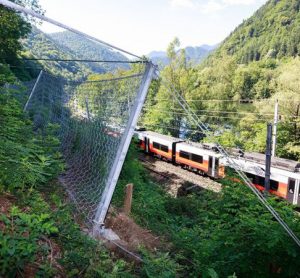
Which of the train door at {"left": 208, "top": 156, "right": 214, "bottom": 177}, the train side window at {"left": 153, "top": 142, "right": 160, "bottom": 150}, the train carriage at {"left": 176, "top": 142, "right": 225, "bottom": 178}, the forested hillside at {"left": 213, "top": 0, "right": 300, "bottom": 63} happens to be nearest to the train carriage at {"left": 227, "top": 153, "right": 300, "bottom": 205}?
the train carriage at {"left": 176, "top": 142, "right": 225, "bottom": 178}

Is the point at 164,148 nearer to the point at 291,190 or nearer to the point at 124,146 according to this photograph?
the point at 291,190

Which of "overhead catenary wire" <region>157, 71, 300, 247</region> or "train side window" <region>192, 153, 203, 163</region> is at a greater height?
"overhead catenary wire" <region>157, 71, 300, 247</region>

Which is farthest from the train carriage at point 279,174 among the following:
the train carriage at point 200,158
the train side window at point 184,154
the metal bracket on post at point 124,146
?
the metal bracket on post at point 124,146

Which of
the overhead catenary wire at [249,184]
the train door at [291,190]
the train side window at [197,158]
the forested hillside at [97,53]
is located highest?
the forested hillside at [97,53]

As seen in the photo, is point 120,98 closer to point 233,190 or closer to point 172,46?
point 233,190

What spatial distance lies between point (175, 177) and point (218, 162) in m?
2.46

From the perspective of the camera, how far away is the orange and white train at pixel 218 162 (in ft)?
40.3

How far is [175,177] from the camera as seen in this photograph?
16469 millimetres

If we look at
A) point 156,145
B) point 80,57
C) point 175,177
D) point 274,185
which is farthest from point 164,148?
point 80,57

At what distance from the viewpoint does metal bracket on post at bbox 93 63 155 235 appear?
104 inches

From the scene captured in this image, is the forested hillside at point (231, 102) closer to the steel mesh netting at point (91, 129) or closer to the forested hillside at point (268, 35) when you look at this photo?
the steel mesh netting at point (91, 129)

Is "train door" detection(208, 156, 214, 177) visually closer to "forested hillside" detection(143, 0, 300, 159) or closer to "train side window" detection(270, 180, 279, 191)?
"forested hillside" detection(143, 0, 300, 159)

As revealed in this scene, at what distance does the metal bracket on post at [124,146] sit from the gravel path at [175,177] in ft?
34.3

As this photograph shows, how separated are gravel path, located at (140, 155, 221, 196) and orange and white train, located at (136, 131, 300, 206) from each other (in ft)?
1.18
